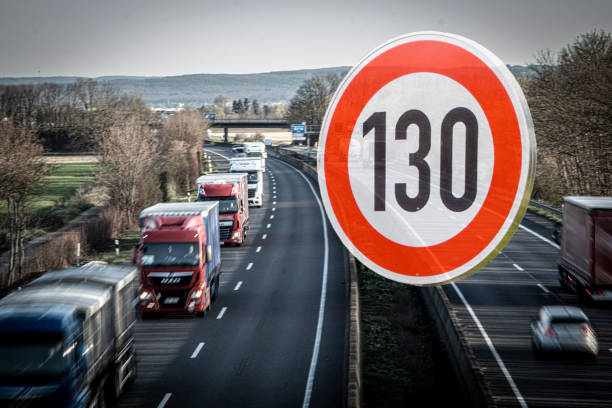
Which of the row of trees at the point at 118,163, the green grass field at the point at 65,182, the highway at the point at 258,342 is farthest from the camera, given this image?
the green grass field at the point at 65,182

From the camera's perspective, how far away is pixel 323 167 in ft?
14.4

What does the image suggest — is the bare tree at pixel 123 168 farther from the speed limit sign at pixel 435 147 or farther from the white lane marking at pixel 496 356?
the speed limit sign at pixel 435 147

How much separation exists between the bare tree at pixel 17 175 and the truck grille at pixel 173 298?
416 inches

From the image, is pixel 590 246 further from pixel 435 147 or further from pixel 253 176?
pixel 253 176

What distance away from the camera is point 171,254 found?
2120 cm

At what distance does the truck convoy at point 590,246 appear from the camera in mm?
Result: 21438

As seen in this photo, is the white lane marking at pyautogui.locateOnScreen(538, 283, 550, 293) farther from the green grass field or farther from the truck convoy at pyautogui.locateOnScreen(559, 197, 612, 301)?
the green grass field

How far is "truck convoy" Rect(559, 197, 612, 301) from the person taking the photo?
844 inches

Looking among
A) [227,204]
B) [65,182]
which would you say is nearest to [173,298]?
[227,204]

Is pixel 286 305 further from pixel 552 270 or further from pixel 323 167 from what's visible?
pixel 323 167

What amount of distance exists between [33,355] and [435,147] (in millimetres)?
9481

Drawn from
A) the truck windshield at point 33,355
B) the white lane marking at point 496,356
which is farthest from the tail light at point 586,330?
the truck windshield at point 33,355

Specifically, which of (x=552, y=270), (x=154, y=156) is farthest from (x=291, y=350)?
(x=154, y=156)

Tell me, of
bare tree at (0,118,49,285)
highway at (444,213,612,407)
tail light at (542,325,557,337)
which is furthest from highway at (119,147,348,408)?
bare tree at (0,118,49,285)
